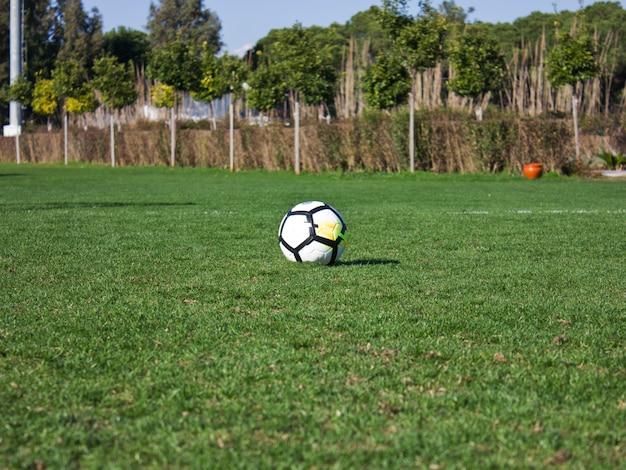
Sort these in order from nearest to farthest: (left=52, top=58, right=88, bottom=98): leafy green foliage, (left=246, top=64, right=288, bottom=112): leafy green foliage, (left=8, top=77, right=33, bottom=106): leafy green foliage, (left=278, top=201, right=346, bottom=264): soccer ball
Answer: (left=278, top=201, right=346, bottom=264): soccer ball
(left=246, top=64, right=288, bottom=112): leafy green foliage
(left=52, top=58, right=88, bottom=98): leafy green foliage
(left=8, top=77, right=33, bottom=106): leafy green foliage

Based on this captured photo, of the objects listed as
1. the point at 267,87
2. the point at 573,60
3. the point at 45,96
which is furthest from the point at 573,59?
the point at 45,96

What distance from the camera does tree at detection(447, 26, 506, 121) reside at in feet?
95.4

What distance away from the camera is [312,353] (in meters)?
4.38

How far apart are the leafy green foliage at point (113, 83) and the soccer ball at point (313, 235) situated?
3479 centimetres

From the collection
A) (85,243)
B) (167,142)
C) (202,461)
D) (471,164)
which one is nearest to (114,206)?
(85,243)

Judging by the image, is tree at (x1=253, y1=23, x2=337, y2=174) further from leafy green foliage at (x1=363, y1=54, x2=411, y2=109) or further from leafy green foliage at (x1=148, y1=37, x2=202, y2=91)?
leafy green foliage at (x1=148, y1=37, x2=202, y2=91)

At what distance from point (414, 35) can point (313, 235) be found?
→ 74.3 ft

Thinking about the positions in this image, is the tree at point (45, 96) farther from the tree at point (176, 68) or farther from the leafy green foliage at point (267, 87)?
the leafy green foliage at point (267, 87)

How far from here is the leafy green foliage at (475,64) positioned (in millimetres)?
29078

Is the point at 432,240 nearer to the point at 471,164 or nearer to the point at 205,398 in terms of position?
the point at 205,398

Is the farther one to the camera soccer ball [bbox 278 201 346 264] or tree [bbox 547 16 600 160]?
tree [bbox 547 16 600 160]

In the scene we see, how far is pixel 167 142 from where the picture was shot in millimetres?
37375

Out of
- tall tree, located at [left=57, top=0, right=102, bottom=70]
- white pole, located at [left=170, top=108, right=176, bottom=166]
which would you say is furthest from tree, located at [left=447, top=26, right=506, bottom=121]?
tall tree, located at [left=57, top=0, right=102, bottom=70]

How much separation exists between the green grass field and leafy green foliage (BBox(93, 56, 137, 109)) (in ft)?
→ 106
